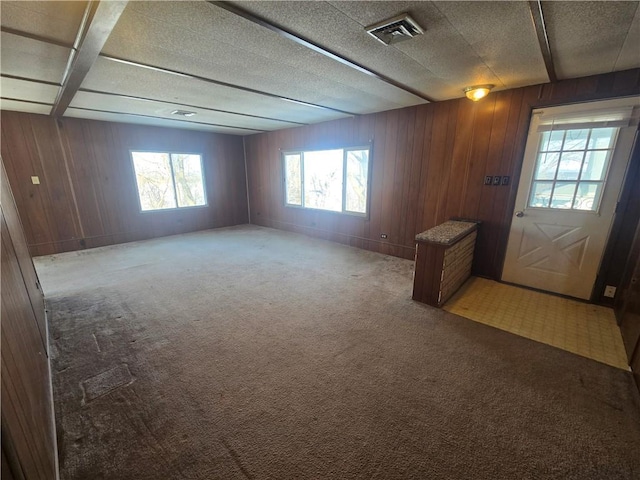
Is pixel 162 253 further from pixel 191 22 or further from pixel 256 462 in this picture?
pixel 256 462

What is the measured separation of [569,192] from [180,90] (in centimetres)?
458

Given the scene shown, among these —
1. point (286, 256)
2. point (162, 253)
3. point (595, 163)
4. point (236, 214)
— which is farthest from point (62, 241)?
point (595, 163)

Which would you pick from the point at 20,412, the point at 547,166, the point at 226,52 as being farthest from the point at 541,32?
the point at 20,412

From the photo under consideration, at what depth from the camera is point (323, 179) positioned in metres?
5.50

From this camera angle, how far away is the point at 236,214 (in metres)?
7.17

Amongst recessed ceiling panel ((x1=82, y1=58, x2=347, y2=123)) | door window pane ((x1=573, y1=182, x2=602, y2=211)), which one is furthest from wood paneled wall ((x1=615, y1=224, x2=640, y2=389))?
recessed ceiling panel ((x1=82, y1=58, x2=347, y2=123))

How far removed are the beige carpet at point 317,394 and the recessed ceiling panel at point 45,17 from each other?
2346 millimetres

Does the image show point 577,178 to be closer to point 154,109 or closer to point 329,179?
point 329,179

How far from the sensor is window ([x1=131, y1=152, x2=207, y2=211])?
5555 mm

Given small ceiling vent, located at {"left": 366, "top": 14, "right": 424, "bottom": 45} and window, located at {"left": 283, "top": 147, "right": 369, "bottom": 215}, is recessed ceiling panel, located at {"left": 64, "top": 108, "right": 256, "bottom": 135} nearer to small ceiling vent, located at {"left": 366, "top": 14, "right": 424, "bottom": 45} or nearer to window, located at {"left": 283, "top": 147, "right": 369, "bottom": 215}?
window, located at {"left": 283, "top": 147, "right": 369, "bottom": 215}

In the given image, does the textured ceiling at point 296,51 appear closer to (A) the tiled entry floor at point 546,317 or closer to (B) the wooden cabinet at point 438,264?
(B) the wooden cabinet at point 438,264

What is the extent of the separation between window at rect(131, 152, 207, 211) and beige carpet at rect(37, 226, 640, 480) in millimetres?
3061

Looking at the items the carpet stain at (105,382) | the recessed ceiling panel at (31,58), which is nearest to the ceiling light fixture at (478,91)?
the recessed ceiling panel at (31,58)

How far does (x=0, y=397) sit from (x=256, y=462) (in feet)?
3.62
